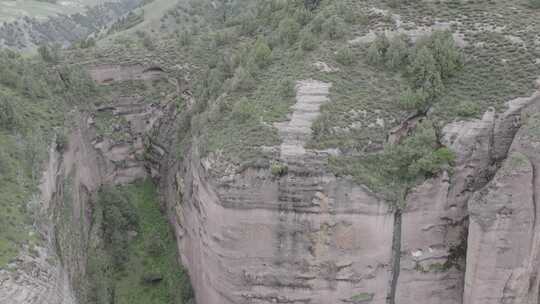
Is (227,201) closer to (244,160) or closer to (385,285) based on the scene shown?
(244,160)

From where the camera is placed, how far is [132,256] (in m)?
37.4

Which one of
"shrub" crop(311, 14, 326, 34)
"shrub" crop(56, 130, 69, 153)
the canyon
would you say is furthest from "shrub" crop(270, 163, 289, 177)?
"shrub" crop(56, 130, 69, 153)

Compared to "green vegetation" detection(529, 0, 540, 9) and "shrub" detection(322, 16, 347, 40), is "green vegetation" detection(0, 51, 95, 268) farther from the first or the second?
"green vegetation" detection(529, 0, 540, 9)

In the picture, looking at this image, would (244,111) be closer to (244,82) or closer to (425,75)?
(244,82)

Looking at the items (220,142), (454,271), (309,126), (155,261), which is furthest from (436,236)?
(155,261)

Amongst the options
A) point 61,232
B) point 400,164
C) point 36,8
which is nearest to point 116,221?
point 61,232

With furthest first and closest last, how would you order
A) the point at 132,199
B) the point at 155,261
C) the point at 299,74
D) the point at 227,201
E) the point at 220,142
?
the point at 132,199 → the point at 155,261 → the point at 299,74 → the point at 220,142 → the point at 227,201

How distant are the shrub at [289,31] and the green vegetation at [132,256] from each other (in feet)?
59.4

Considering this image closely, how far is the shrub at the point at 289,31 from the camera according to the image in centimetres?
3666

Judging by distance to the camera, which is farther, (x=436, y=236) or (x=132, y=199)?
(x=132, y=199)

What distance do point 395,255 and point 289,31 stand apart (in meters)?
18.8

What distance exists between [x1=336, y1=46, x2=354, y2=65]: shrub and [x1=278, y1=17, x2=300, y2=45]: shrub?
18.8 ft

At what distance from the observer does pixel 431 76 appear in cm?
2892

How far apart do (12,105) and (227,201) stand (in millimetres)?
17086
